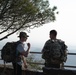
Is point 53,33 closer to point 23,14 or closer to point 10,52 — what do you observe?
point 10,52

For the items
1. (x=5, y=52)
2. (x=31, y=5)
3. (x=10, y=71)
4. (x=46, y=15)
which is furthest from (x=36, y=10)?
(x=5, y=52)

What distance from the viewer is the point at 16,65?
28.8 feet

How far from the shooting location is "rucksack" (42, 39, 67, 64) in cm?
827

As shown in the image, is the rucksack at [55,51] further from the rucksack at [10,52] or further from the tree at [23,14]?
the tree at [23,14]

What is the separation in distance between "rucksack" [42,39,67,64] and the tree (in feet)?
52.3

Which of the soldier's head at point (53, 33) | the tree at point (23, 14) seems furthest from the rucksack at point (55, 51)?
the tree at point (23, 14)

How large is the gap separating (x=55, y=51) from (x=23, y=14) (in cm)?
1805

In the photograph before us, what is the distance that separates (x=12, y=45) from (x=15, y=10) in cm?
1658

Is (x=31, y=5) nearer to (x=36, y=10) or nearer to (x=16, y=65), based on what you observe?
(x=36, y=10)

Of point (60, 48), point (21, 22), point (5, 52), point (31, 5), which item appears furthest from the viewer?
point (21, 22)

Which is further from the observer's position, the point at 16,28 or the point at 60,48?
the point at 16,28

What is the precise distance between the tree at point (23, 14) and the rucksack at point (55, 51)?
15951 millimetres

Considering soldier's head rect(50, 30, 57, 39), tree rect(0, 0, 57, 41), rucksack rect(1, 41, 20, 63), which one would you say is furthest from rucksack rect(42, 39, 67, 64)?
tree rect(0, 0, 57, 41)

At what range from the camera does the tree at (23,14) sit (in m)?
24.5
